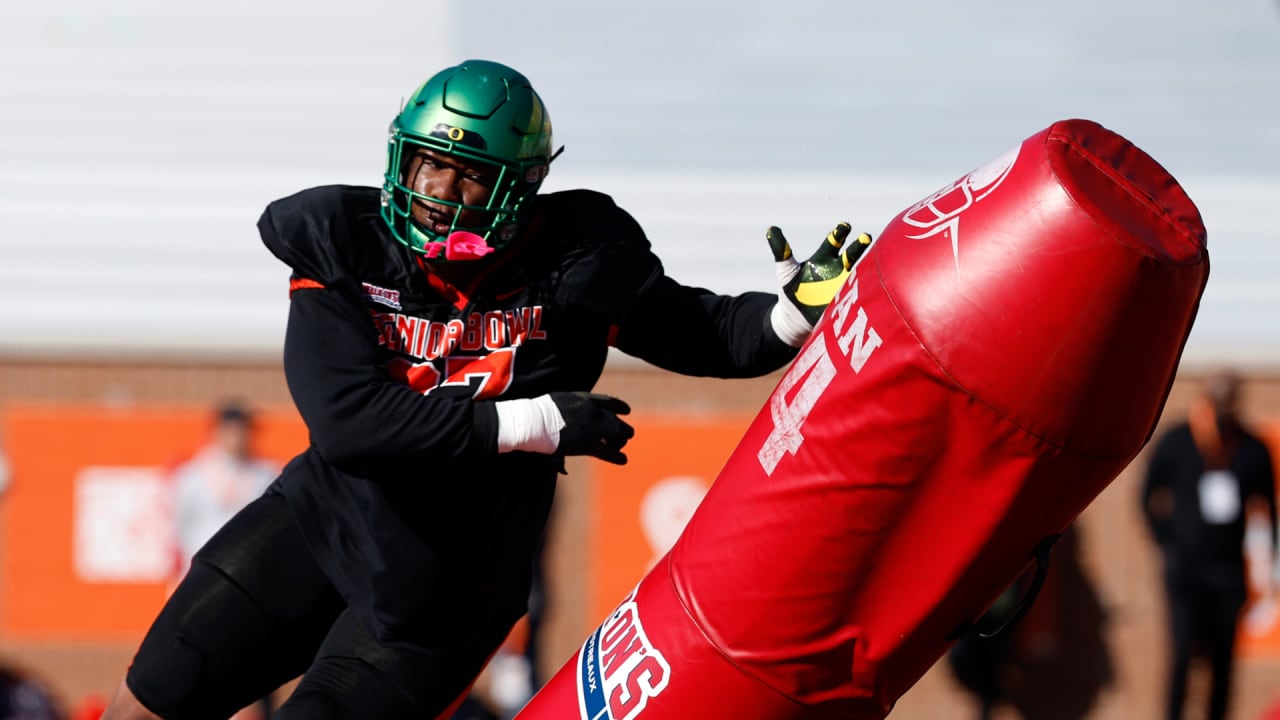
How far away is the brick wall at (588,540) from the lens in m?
7.25

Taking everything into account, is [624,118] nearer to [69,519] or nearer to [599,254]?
[69,519]

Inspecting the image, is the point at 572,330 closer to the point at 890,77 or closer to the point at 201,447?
the point at 201,447

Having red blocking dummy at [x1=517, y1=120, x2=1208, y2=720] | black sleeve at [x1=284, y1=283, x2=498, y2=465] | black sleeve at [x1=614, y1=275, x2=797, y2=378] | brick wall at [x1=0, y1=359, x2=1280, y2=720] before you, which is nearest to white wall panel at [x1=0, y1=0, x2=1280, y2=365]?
brick wall at [x1=0, y1=359, x2=1280, y2=720]

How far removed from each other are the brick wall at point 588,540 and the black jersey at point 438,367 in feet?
14.4

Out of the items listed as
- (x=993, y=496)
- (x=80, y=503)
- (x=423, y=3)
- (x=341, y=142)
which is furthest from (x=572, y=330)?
(x=423, y=3)

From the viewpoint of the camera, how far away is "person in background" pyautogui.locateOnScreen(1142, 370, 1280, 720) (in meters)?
6.59

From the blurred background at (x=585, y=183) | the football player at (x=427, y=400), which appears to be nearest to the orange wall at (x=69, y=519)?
the blurred background at (x=585, y=183)

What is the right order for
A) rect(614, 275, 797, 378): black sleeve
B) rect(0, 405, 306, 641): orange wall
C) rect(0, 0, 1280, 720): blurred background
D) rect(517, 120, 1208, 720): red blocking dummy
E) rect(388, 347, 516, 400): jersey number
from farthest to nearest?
rect(0, 0, 1280, 720): blurred background → rect(0, 405, 306, 641): orange wall → rect(614, 275, 797, 378): black sleeve → rect(388, 347, 516, 400): jersey number → rect(517, 120, 1208, 720): red blocking dummy

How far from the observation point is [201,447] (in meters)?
7.25

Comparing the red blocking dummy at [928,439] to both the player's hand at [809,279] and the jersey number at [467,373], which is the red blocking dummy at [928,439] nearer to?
the player's hand at [809,279]

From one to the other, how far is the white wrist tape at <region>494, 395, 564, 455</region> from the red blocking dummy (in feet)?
0.92

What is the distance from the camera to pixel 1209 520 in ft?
21.6

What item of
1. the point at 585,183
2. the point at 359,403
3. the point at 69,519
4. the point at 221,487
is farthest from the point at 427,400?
the point at 585,183

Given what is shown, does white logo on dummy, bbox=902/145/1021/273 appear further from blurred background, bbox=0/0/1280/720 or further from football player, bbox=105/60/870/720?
blurred background, bbox=0/0/1280/720
